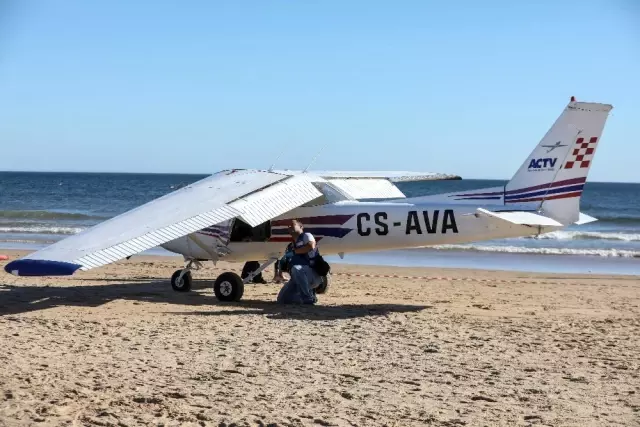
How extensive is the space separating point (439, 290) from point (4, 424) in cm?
995

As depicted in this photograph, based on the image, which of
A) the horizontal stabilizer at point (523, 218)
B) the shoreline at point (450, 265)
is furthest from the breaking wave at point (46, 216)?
the horizontal stabilizer at point (523, 218)

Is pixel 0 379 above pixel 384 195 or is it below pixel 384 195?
below

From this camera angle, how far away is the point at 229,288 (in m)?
12.6

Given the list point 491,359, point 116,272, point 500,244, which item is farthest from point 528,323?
point 500,244

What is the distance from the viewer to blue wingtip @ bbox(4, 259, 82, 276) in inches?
356

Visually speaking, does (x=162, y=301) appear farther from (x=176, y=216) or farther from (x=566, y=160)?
(x=566, y=160)

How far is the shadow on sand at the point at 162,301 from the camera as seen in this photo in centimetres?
1118

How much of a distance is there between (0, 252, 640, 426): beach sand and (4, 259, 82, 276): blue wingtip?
684mm

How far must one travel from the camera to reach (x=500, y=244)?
25969mm

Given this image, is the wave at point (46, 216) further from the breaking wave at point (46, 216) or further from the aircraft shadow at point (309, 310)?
the aircraft shadow at point (309, 310)

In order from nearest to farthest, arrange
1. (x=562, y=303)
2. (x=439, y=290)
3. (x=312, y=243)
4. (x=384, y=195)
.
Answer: (x=312, y=243) → (x=562, y=303) → (x=439, y=290) → (x=384, y=195)

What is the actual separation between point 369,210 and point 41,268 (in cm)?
583

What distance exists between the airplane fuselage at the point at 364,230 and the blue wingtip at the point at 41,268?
180 inches

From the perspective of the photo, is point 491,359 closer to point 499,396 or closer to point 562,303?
point 499,396
